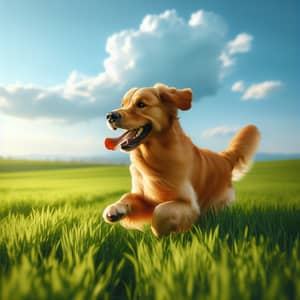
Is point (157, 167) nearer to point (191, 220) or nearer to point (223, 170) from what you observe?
point (191, 220)

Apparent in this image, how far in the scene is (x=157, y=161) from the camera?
2.82 metres

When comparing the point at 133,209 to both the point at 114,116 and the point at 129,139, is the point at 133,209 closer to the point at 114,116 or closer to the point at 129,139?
the point at 129,139

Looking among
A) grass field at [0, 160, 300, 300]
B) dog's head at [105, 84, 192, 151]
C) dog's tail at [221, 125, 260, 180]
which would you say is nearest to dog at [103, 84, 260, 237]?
dog's head at [105, 84, 192, 151]

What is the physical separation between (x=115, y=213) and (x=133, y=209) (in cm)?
24

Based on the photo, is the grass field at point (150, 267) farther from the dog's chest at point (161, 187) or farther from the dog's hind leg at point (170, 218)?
the dog's chest at point (161, 187)

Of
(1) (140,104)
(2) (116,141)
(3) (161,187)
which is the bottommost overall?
(3) (161,187)

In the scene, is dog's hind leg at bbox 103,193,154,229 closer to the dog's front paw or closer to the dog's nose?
the dog's front paw

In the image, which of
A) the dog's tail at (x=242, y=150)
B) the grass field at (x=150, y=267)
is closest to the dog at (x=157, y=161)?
the grass field at (x=150, y=267)

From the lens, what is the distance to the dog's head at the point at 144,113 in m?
2.64

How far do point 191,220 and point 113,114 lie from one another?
46.2 inches

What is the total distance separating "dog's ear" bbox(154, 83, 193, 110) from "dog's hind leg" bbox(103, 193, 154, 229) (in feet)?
3.18

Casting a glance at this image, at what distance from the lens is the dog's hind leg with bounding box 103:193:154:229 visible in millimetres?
2850

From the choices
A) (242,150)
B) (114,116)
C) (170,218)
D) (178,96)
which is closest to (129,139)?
(114,116)

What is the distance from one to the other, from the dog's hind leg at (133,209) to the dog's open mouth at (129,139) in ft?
1.80
